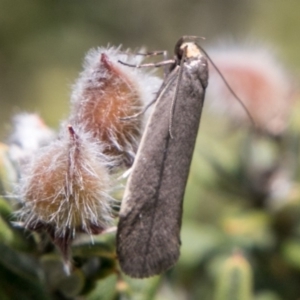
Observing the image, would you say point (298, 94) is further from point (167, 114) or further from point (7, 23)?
point (7, 23)

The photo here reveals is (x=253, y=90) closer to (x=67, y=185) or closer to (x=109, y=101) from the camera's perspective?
(x=109, y=101)

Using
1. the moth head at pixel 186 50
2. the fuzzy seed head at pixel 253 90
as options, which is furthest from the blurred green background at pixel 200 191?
the moth head at pixel 186 50

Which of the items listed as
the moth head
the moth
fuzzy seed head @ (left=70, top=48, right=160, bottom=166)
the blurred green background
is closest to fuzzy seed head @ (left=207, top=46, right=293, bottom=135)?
the blurred green background

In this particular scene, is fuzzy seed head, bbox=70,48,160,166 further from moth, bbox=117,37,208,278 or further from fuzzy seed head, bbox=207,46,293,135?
fuzzy seed head, bbox=207,46,293,135

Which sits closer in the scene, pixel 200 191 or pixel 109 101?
pixel 109 101

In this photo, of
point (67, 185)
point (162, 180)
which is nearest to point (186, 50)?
point (162, 180)

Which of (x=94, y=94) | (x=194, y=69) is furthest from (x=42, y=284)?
(x=194, y=69)

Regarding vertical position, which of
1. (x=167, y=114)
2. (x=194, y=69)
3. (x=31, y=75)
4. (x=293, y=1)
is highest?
(x=293, y=1)
